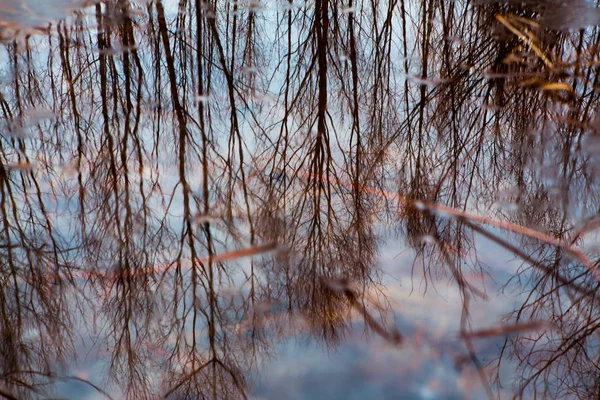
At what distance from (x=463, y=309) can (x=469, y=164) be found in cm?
69

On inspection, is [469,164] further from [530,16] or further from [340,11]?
[340,11]

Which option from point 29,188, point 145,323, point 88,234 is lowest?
point 145,323

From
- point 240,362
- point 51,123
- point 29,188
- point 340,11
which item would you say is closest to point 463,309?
point 240,362

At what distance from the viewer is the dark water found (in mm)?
1253

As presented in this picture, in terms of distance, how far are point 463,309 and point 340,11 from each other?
6.84 feet

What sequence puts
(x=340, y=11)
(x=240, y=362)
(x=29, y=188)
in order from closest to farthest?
(x=240, y=362)
(x=29, y=188)
(x=340, y=11)

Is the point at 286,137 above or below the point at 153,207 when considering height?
above

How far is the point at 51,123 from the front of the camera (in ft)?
6.89

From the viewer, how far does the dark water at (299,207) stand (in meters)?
1.25

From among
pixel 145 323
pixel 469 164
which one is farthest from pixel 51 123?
pixel 469 164

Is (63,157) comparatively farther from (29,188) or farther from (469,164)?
(469,164)

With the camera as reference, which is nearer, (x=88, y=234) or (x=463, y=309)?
(x=463, y=309)

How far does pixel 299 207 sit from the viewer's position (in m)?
1.73

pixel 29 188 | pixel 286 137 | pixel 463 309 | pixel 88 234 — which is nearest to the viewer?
pixel 463 309
